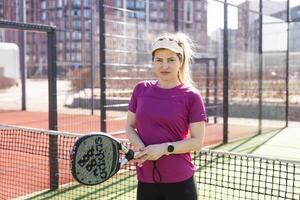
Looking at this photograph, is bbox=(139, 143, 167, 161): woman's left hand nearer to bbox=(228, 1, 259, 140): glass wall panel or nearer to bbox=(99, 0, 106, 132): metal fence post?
bbox=(99, 0, 106, 132): metal fence post

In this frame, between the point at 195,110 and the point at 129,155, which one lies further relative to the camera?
the point at 195,110

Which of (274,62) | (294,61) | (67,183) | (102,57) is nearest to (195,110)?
(67,183)

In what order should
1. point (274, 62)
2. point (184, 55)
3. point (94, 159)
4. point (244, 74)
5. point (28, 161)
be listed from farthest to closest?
1. point (244, 74)
2. point (274, 62)
3. point (28, 161)
4. point (184, 55)
5. point (94, 159)

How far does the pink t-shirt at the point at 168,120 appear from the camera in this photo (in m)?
2.79

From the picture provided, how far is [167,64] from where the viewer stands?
2826 mm

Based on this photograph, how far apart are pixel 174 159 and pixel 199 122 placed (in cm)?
26

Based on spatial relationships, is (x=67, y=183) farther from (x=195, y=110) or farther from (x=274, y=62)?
(x=274, y=62)

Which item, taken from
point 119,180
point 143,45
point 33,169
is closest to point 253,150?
point 119,180

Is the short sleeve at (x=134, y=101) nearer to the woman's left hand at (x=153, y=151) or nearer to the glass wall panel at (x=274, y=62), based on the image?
the woman's left hand at (x=153, y=151)

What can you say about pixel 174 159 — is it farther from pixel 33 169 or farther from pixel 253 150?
pixel 253 150

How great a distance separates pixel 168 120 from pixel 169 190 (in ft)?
1.34

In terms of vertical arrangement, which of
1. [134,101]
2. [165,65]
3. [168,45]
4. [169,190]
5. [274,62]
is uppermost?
[274,62]

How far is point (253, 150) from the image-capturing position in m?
9.54

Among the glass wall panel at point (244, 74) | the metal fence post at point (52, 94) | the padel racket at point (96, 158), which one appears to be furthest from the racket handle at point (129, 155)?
the glass wall panel at point (244, 74)
